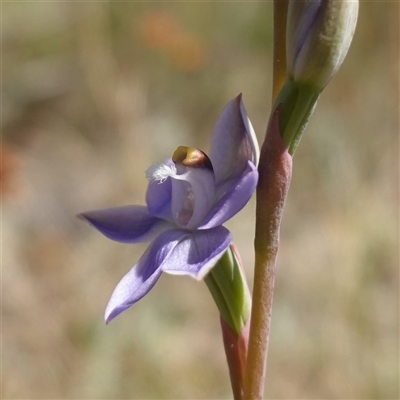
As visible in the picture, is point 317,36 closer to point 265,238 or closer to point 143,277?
point 265,238

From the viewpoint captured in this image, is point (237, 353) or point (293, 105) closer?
point (293, 105)

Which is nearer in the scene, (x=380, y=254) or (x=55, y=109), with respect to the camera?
(x=380, y=254)

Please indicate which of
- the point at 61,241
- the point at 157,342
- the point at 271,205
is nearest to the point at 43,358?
the point at 157,342

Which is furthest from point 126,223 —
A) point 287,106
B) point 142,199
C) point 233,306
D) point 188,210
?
point 142,199

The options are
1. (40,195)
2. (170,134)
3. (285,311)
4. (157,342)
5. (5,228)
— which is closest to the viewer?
(157,342)

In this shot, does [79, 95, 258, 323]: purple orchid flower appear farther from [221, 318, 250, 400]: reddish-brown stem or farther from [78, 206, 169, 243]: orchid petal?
[221, 318, 250, 400]: reddish-brown stem

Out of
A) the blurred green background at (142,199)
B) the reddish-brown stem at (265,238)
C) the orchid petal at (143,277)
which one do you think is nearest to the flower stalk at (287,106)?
the reddish-brown stem at (265,238)

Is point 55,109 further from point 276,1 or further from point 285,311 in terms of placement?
point 276,1
